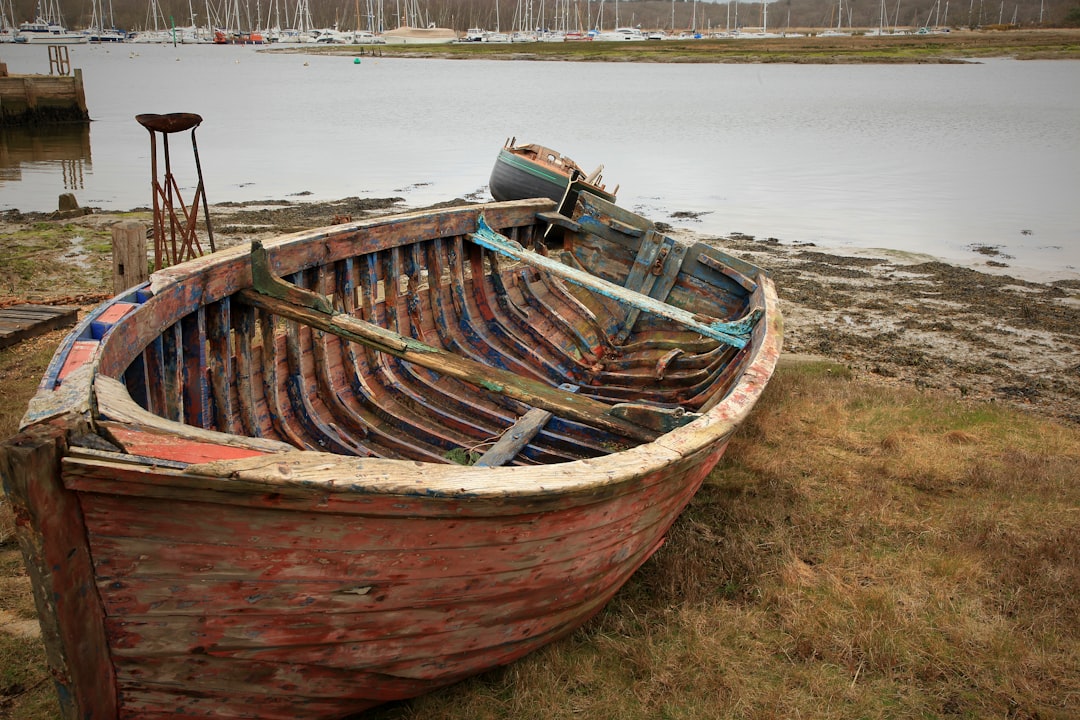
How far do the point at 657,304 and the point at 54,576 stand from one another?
414 cm

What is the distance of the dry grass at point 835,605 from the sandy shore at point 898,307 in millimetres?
2257

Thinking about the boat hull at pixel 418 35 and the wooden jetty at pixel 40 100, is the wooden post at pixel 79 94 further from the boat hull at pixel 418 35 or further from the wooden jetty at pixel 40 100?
the boat hull at pixel 418 35

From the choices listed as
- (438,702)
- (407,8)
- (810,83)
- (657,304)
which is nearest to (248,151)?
(657,304)

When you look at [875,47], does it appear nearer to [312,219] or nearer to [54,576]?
[312,219]

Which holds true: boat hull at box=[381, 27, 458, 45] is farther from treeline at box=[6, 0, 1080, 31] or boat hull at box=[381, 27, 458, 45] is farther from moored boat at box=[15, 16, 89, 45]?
moored boat at box=[15, 16, 89, 45]

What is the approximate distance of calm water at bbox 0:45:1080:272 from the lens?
61.1 ft

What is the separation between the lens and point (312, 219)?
49.5ft

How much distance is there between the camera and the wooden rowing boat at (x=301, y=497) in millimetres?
2502

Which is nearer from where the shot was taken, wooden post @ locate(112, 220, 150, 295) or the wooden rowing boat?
the wooden rowing boat

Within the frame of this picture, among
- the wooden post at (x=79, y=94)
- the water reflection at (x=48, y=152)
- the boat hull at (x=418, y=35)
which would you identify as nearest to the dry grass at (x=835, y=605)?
the water reflection at (x=48, y=152)

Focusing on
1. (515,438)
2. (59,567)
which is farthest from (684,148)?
(59,567)

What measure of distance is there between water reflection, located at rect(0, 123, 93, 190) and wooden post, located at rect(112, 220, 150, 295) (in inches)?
574

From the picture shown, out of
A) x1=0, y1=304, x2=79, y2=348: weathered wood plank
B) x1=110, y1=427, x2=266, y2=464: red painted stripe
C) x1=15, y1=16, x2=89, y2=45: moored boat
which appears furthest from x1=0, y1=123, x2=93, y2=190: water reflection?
x1=15, y1=16, x2=89, y2=45: moored boat

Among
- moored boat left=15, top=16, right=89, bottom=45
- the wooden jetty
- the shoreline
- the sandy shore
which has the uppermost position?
moored boat left=15, top=16, right=89, bottom=45
